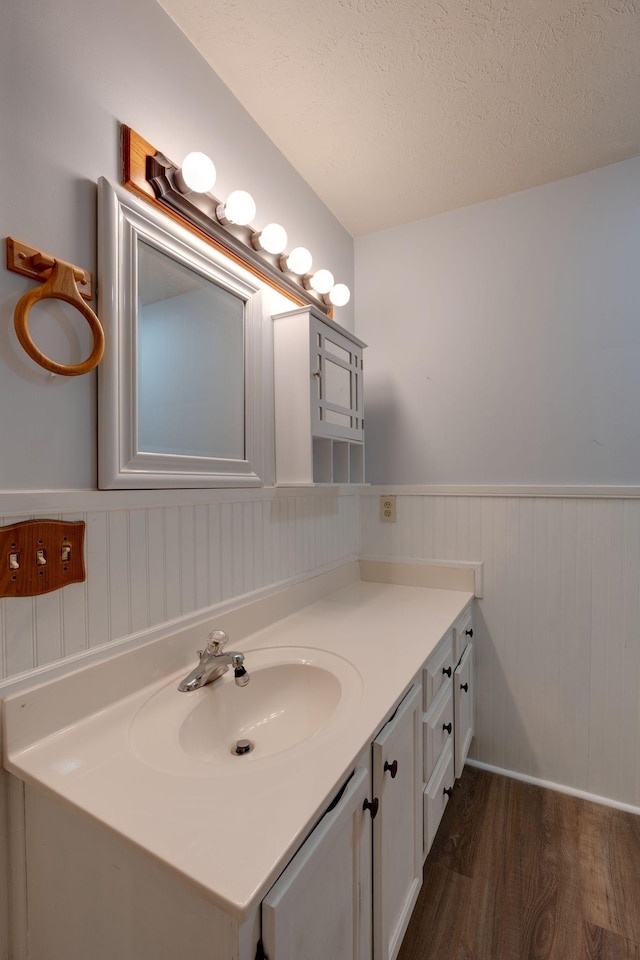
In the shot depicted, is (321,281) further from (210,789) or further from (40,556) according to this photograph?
(210,789)

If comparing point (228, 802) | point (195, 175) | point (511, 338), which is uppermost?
point (195, 175)

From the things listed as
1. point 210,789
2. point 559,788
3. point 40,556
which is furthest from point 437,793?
point 40,556

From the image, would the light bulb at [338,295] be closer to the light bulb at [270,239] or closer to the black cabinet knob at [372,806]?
the light bulb at [270,239]

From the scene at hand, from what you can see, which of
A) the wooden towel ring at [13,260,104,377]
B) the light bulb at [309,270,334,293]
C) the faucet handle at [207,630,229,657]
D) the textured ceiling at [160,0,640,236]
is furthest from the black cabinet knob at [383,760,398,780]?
the textured ceiling at [160,0,640,236]

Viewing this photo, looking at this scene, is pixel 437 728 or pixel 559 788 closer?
pixel 437 728

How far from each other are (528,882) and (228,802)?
1181mm

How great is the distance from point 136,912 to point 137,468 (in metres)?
0.69

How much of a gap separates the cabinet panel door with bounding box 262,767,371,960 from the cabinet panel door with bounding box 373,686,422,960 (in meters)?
0.03

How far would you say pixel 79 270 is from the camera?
0.79 meters

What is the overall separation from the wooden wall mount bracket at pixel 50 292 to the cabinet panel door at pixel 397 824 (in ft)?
2.86

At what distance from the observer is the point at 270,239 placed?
125cm

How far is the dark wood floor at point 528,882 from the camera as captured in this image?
1.06 m

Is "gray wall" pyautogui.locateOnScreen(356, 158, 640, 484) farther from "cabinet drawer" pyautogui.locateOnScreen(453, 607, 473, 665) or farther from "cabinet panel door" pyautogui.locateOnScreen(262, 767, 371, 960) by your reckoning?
"cabinet panel door" pyautogui.locateOnScreen(262, 767, 371, 960)

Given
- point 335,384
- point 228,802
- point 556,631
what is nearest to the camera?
point 228,802
